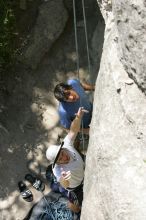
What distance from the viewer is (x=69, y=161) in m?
5.07

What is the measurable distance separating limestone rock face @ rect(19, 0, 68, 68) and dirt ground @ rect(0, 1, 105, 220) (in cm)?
10

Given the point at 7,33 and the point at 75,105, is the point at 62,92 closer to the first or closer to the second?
the point at 75,105

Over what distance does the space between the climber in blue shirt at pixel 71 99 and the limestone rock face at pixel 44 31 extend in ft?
5.25

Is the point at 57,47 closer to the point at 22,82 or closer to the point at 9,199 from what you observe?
the point at 22,82

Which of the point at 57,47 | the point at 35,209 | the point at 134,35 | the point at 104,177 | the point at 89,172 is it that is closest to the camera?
the point at 134,35

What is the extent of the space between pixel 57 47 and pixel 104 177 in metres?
3.29

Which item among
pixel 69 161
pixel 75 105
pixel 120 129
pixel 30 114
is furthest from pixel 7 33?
pixel 120 129

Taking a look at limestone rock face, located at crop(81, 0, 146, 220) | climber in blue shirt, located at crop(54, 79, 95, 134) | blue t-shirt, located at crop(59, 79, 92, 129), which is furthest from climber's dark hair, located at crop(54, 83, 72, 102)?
→ limestone rock face, located at crop(81, 0, 146, 220)

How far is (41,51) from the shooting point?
23.0ft

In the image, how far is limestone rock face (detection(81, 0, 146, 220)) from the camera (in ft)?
11.9

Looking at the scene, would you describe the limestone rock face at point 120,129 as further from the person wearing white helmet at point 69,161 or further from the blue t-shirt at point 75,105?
the blue t-shirt at point 75,105

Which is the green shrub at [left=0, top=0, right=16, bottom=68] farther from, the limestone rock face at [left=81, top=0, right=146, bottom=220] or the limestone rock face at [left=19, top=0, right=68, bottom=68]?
the limestone rock face at [left=81, top=0, right=146, bottom=220]

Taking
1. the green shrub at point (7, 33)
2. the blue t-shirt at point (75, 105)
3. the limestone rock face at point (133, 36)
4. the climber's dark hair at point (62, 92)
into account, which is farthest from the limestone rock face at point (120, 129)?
the green shrub at point (7, 33)

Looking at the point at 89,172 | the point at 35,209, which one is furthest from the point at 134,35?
the point at 35,209
